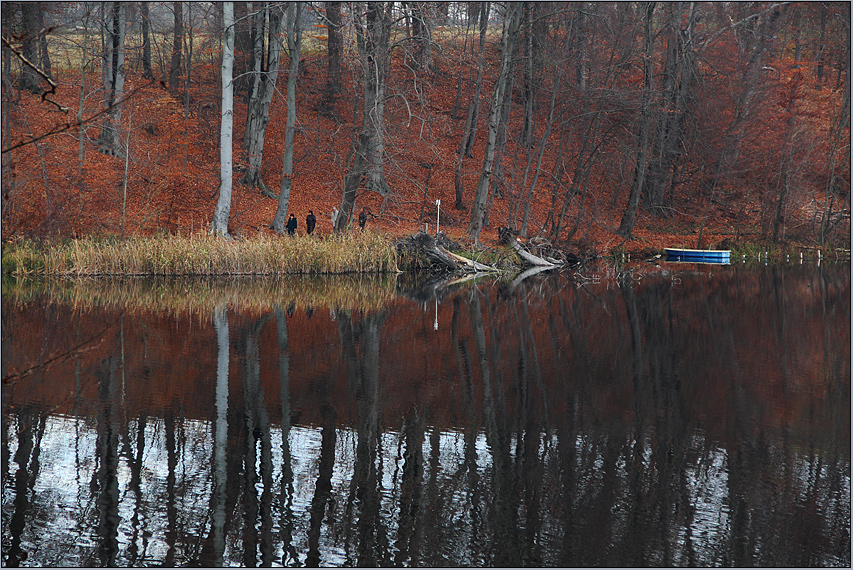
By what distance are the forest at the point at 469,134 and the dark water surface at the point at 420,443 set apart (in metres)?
12.7

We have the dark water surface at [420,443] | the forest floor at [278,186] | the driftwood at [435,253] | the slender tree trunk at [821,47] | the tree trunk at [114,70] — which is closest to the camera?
the dark water surface at [420,443]

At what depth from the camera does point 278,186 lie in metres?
32.2

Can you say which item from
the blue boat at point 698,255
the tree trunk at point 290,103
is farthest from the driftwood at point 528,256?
the tree trunk at point 290,103

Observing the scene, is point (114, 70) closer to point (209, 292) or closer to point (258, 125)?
point (258, 125)

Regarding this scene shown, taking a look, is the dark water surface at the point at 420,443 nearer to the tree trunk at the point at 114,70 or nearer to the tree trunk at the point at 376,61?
the tree trunk at the point at 376,61

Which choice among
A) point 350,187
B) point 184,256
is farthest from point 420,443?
point 350,187

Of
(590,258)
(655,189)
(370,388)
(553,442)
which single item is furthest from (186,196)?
(553,442)

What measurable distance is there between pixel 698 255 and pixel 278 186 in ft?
55.3

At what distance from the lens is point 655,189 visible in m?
35.0

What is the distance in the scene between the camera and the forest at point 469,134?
2622cm

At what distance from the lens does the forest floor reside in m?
25.7

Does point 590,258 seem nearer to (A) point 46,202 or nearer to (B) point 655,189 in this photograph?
(B) point 655,189

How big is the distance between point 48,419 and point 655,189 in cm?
3161

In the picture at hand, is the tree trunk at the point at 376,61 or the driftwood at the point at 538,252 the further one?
the driftwood at the point at 538,252
